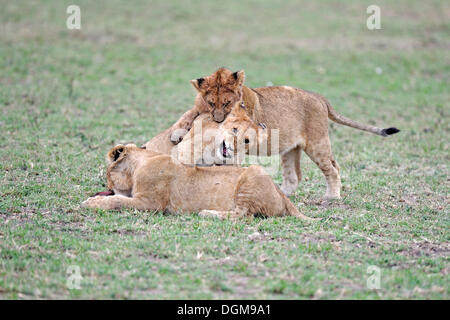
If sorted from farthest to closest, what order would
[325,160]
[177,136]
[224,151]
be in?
[325,160], [177,136], [224,151]

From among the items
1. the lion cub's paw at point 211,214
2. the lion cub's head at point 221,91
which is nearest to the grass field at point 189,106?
the lion cub's paw at point 211,214

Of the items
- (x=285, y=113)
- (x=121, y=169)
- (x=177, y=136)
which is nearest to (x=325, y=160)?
(x=285, y=113)

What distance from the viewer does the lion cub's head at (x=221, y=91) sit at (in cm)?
747

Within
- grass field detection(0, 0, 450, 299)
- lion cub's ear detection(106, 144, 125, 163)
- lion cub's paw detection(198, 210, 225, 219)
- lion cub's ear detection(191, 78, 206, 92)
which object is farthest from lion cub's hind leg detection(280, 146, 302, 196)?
lion cub's ear detection(106, 144, 125, 163)

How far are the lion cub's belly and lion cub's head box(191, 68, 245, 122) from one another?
→ 1070mm

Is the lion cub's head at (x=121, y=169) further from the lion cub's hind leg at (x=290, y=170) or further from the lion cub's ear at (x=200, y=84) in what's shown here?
the lion cub's hind leg at (x=290, y=170)

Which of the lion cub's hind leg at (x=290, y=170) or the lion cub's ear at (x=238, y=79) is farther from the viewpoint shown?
the lion cub's hind leg at (x=290, y=170)

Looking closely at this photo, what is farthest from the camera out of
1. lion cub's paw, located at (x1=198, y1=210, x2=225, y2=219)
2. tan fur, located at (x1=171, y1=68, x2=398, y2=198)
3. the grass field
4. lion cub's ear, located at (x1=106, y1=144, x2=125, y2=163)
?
tan fur, located at (x1=171, y1=68, x2=398, y2=198)

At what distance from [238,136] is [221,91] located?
91 centimetres

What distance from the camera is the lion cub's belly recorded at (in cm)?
646

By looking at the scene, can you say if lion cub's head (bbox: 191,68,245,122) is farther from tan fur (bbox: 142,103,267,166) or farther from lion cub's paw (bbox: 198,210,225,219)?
lion cub's paw (bbox: 198,210,225,219)

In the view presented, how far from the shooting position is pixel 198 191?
648cm

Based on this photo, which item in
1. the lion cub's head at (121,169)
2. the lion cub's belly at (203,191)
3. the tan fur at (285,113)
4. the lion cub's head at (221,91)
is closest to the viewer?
the lion cub's belly at (203,191)

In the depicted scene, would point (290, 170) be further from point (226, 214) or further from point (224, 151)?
point (226, 214)
